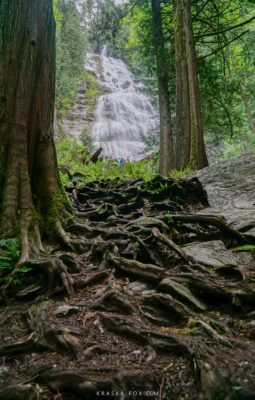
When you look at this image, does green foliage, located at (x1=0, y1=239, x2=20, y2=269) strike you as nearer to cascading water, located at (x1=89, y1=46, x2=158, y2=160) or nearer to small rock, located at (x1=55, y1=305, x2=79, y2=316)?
small rock, located at (x1=55, y1=305, x2=79, y2=316)

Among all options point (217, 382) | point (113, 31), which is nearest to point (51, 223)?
point (217, 382)

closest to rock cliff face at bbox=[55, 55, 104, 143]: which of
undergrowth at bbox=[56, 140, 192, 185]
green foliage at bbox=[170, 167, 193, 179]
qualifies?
undergrowth at bbox=[56, 140, 192, 185]

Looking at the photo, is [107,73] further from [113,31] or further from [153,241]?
[153,241]

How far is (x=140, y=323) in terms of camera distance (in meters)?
1.77

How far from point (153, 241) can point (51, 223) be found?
57.6 inches

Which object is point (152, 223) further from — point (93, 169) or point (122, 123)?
point (122, 123)

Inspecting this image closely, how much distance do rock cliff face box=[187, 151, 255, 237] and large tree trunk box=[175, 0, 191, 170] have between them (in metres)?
2.20

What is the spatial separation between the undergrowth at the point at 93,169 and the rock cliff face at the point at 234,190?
133 cm

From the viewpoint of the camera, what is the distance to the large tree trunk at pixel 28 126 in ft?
9.96

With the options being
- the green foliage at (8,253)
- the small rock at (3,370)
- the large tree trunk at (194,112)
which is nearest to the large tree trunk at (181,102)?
the large tree trunk at (194,112)

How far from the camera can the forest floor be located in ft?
4.12

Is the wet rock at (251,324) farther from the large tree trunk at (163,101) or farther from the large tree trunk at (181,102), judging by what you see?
the large tree trunk at (163,101)

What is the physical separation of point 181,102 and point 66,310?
8774 mm

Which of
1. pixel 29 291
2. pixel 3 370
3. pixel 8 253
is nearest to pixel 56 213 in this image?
pixel 8 253
